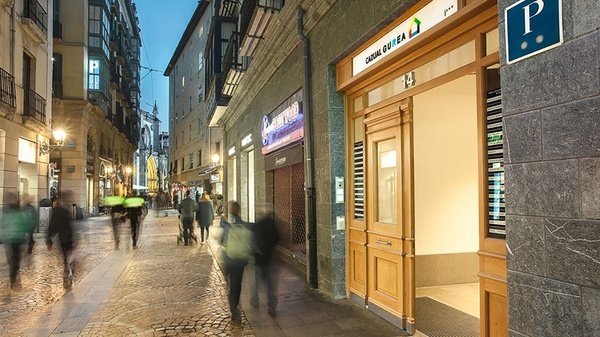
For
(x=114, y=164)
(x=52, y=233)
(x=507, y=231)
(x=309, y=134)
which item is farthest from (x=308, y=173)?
(x=114, y=164)

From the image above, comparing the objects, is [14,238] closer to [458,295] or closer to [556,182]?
[458,295]

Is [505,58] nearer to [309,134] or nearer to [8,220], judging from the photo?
[309,134]

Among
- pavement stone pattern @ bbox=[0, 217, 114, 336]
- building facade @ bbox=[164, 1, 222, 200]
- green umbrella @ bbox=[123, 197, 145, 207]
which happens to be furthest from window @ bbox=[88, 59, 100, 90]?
pavement stone pattern @ bbox=[0, 217, 114, 336]

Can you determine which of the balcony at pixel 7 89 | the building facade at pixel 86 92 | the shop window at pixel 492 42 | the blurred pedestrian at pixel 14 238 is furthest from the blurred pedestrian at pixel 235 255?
the building facade at pixel 86 92

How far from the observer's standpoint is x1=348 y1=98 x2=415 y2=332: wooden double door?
16.9 feet

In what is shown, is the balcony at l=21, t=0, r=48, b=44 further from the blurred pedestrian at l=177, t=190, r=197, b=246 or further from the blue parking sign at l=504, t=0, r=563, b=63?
the blue parking sign at l=504, t=0, r=563, b=63

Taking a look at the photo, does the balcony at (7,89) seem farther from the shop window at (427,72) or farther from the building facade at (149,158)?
the building facade at (149,158)

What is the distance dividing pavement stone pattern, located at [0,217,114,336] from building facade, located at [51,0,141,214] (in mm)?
13060

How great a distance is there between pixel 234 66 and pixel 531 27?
1147 cm

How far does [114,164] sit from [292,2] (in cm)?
3227

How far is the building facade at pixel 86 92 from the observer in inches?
980

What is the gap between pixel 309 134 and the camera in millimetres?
7309

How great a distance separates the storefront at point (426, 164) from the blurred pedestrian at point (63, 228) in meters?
5.29

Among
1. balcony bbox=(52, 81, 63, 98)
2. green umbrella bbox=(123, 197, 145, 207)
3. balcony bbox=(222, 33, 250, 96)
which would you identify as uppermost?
balcony bbox=(52, 81, 63, 98)
